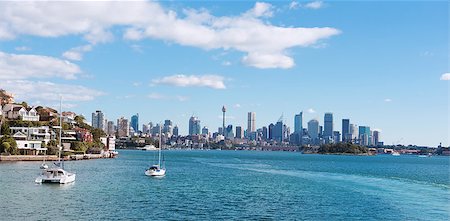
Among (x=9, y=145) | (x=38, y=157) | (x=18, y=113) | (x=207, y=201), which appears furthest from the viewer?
(x=18, y=113)

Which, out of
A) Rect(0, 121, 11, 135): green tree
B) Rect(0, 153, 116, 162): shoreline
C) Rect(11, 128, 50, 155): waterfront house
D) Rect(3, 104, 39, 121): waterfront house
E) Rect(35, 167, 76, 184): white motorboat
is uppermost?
Rect(3, 104, 39, 121): waterfront house

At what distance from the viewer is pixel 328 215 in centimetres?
3978

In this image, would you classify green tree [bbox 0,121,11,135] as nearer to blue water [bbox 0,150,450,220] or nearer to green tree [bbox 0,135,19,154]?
green tree [bbox 0,135,19,154]

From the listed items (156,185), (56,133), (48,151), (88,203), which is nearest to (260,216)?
(88,203)

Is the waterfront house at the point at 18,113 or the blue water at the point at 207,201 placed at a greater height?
the waterfront house at the point at 18,113

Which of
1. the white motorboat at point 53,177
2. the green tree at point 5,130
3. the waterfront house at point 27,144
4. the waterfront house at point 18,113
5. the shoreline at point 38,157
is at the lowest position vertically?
the shoreline at point 38,157

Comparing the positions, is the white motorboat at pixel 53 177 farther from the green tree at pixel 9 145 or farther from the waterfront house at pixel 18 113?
the waterfront house at pixel 18 113

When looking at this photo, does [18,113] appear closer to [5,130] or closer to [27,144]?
[5,130]

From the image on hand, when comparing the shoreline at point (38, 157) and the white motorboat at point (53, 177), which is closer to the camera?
the white motorboat at point (53, 177)

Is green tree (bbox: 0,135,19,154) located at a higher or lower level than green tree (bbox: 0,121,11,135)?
lower

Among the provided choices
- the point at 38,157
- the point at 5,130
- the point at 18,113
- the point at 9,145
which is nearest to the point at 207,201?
the point at 9,145

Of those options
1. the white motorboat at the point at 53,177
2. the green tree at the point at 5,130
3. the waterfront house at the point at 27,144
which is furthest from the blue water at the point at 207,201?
the green tree at the point at 5,130

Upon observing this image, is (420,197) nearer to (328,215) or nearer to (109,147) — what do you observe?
(328,215)

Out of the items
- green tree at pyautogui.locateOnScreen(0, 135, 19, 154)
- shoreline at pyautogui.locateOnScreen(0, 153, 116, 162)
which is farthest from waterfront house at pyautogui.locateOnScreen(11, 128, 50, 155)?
shoreline at pyautogui.locateOnScreen(0, 153, 116, 162)
